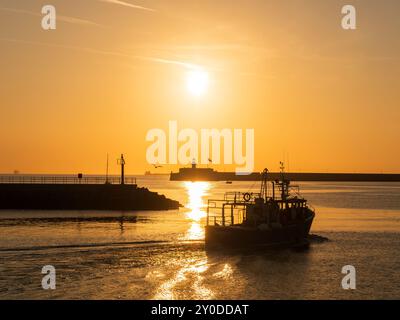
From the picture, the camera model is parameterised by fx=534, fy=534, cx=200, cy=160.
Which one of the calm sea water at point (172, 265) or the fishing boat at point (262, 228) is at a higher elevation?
the fishing boat at point (262, 228)

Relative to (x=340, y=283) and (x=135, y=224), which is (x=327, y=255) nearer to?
(x=340, y=283)

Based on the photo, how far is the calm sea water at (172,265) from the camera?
37219 millimetres

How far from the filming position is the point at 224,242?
5544 centimetres

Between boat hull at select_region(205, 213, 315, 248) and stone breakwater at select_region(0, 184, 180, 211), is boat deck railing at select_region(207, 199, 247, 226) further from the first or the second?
stone breakwater at select_region(0, 184, 180, 211)

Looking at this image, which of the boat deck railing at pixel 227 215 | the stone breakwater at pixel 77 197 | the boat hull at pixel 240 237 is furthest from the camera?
the stone breakwater at pixel 77 197

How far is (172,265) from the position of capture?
45.4 m

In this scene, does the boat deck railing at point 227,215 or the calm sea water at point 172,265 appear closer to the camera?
the calm sea water at point 172,265

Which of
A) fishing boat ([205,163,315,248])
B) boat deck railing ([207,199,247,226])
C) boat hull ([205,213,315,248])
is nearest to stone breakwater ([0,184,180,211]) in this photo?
boat deck railing ([207,199,247,226])

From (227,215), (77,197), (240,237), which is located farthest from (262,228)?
(77,197)

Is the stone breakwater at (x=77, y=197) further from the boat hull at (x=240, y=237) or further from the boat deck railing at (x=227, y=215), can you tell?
the boat hull at (x=240, y=237)

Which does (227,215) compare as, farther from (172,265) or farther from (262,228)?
(172,265)

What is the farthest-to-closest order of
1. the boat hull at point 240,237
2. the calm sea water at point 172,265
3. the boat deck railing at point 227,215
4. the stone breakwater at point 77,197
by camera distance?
the stone breakwater at point 77,197 → the boat deck railing at point 227,215 → the boat hull at point 240,237 → the calm sea water at point 172,265

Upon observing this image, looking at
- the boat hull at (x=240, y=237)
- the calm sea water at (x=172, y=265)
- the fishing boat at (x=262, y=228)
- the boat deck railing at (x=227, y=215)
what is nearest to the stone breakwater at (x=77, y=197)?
the boat deck railing at (x=227, y=215)

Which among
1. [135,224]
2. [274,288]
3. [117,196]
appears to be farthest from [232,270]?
[117,196]
